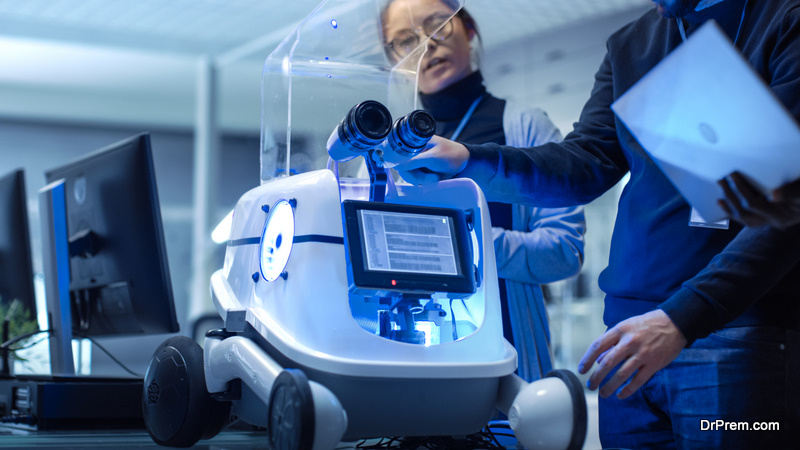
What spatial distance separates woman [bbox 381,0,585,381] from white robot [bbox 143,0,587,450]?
41 centimetres

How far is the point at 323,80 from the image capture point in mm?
1218

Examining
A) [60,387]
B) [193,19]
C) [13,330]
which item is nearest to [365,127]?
[60,387]

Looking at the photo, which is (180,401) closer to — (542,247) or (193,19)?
(542,247)

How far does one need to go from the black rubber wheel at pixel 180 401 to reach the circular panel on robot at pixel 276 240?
0.53 ft

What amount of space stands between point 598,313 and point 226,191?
4.37 metres

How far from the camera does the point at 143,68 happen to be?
6.38 meters

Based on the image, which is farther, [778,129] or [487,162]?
[487,162]

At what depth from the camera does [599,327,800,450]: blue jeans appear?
927mm

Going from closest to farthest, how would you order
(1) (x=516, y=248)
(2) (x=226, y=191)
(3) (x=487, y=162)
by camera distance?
1. (3) (x=487, y=162)
2. (1) (x=516, y=248)
3. (2) (x=226, y=191)

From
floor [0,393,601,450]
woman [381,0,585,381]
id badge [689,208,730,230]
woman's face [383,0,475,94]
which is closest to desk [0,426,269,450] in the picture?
floor [0,393,601,450]

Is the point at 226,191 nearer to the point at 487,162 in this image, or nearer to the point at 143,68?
the point at 143,68

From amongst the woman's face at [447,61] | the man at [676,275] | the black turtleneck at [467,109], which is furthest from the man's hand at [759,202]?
the woman's face at [447,61]

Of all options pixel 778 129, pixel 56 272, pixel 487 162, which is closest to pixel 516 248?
pixel 487 162

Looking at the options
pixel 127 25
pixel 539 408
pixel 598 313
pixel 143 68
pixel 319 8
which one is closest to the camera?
pixel 539 408
